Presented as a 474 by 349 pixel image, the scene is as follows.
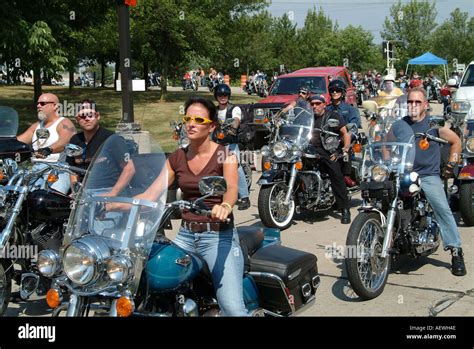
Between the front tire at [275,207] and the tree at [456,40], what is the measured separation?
4325 centimetres

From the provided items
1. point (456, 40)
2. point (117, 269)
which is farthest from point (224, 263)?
point (456, 40)

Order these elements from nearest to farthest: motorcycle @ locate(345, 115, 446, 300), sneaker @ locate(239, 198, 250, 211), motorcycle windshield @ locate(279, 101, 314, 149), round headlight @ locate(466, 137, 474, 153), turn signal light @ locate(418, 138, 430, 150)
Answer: motorcycle @ locate(345, 115, 446, 300), turn signal light @ locate(418, 138, 430, 150), round headlight @ locate(466, 137, 474, 153), motorcycle windshield @ locate(279, 101, 314, 149), sneaker @ locate(239, 198, 250, 211)

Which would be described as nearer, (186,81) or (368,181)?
(368,181)

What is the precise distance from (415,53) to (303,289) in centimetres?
4706

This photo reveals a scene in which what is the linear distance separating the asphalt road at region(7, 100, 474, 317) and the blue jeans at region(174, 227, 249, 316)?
122 cm

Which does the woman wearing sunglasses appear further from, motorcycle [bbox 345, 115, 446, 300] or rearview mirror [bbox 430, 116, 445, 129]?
rearview mirror [bbox 430, 116, 445, 129]

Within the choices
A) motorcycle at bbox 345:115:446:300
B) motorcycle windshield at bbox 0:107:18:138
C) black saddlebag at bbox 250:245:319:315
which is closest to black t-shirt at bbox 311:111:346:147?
motorcycle at bbox 345:115:446:300

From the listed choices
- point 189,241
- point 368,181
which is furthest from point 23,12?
point 189,241

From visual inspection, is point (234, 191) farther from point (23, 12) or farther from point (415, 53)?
point (415, 53)

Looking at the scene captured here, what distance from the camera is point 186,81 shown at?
143 feet

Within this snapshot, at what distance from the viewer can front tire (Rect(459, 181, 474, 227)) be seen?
7.66 m

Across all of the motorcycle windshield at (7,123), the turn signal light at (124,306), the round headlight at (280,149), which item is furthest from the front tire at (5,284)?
the round headlight at (280,149)
